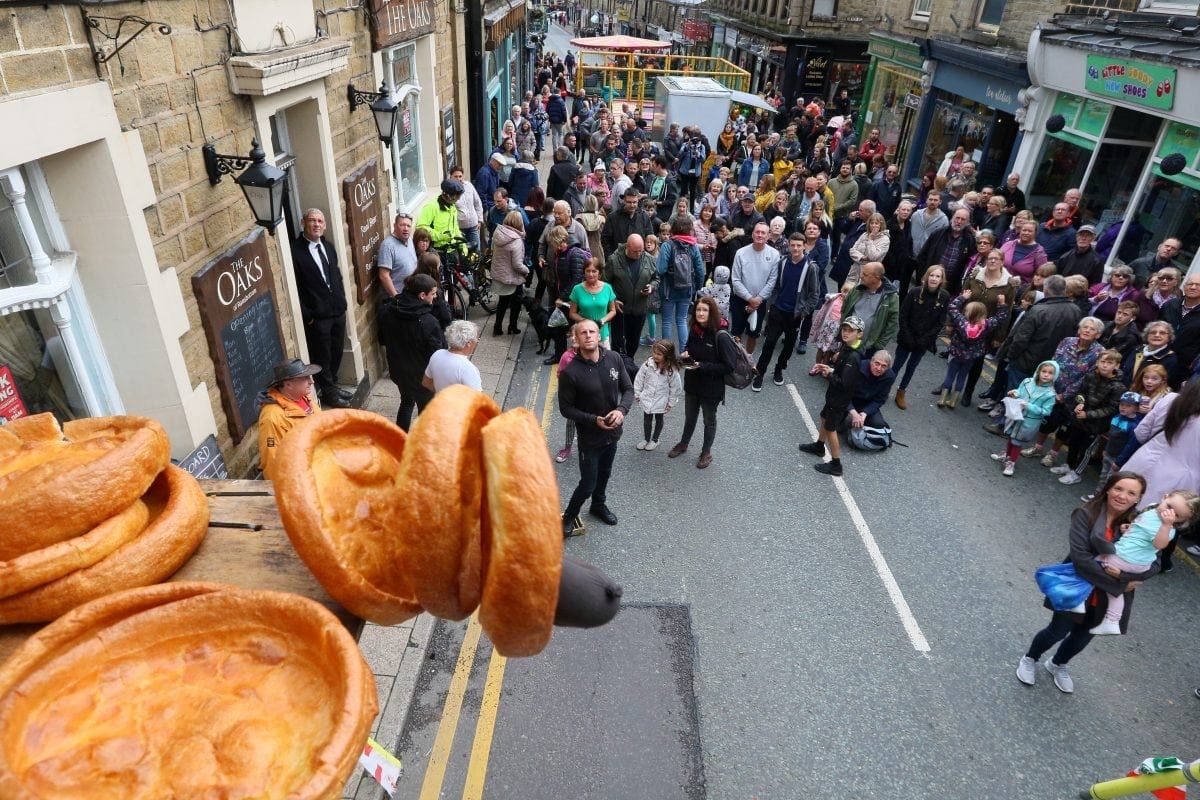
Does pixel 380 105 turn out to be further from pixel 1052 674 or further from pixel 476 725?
pixel 1052 674

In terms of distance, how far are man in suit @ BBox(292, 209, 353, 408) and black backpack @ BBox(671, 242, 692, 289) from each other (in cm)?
412

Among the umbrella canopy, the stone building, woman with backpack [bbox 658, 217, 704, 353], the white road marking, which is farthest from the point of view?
the umbrella canopy

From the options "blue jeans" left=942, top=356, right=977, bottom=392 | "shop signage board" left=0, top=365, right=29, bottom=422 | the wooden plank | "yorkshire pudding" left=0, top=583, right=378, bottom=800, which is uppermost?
"yorkshire pudding" left=0, top=583, right=378, bottom=800

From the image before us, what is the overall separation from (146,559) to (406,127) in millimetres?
9646

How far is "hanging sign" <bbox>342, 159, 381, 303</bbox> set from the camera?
7.23 m

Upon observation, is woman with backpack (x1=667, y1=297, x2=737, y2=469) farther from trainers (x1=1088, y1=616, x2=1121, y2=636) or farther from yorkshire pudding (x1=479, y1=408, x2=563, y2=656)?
yorkshire pudding (x1=479, y1=408, x2=563, y2=656)

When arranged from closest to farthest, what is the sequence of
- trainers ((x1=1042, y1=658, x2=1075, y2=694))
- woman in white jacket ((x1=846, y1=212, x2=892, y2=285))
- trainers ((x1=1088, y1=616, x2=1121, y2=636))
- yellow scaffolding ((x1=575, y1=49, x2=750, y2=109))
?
trainers ((x1=1088, y1=616, x2=1121, y2=636))
trainers ((x1=1042, y1=658, x2=1075, y2=694))
woman in white jacket ((x1=846, y1=212, x2=892, y2=285))
yellow scaffolding ((x1=575, y1=49, x2=750, y2=109))

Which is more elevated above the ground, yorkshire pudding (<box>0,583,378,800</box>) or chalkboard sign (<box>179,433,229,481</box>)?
yorkshire pudding (<box>0,583,378,800</box>)

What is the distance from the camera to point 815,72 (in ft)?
96.5

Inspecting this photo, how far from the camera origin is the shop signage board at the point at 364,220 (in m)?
7.23


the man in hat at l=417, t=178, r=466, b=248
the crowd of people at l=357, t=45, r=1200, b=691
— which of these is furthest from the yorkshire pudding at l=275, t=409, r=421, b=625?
the man in hat at l=417, t=178, r=466, b=248

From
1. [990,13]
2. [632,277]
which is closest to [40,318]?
[632,277]

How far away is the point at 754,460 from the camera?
7578mm

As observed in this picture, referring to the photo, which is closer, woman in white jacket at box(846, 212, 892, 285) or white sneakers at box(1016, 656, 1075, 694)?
white sneakers at box(1016, 656, 1075, 694)
